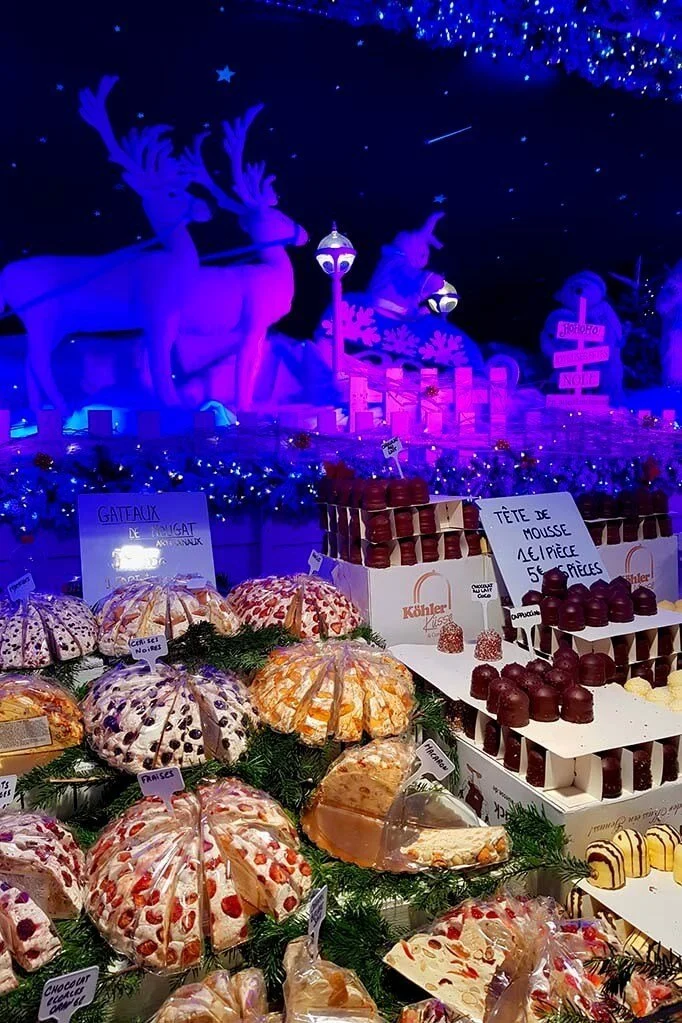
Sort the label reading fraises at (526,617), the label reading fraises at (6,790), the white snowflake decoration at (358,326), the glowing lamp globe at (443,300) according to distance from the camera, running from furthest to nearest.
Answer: the glowing lamp globe at (443,300) < the white snowflake decoration at (358,326) < the label reading fraises at (526,617) < the label reading fraises at (6,790)

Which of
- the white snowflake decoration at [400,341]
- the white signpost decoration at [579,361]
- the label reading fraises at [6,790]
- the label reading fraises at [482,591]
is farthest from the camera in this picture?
the white snowflake decoration at [400,341]

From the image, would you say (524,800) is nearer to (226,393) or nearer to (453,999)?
(453,999)

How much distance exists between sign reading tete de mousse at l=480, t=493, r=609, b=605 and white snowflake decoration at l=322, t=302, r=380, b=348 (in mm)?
3200

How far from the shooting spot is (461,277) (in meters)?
6.84

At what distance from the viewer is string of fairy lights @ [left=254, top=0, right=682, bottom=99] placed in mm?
5477

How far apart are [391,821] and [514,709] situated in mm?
471

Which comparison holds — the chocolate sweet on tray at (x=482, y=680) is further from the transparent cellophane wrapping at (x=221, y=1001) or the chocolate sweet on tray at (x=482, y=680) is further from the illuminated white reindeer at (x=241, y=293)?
the illuminated white reindeer at (x=241, y=293)

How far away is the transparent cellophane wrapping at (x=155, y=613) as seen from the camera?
8.30 feet

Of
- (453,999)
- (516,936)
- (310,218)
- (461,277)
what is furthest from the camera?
(461,277)

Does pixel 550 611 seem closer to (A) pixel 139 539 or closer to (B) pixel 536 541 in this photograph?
(B) pixel 536 541

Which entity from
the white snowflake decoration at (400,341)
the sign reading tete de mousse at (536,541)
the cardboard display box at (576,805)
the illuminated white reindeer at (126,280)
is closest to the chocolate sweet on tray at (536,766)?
the cardboard display box at (576,805)

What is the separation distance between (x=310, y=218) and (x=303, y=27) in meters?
1.32

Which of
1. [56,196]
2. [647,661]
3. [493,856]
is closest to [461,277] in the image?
[56,196]

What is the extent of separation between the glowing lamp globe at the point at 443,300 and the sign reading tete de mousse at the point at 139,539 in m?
3.92
